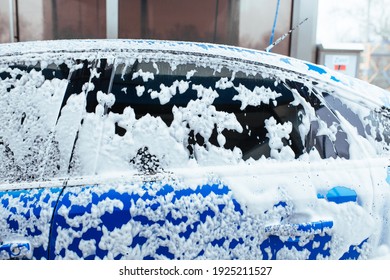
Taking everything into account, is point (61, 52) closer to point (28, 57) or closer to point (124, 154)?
point (28, 57)

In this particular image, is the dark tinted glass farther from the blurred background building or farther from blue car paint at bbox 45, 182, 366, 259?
the blurred background building

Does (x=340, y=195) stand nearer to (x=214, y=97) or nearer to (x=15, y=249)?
(x=214, y=97)

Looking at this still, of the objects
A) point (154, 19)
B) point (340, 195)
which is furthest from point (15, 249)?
point (154, 19)

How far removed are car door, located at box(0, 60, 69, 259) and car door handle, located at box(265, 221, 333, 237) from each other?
78cm

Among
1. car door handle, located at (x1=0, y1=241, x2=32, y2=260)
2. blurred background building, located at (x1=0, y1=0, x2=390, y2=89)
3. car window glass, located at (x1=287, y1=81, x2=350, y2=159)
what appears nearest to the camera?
car door handle, located at (x1=0, y1=241, x2=32, y2=260)

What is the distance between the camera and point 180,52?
174cm

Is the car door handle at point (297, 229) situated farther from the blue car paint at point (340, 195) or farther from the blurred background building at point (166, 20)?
the blurred background building at point (166, 20)

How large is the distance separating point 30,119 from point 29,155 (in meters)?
0.14

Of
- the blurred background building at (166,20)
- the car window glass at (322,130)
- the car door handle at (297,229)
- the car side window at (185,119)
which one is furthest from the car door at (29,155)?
the blurred background building at (166,20)

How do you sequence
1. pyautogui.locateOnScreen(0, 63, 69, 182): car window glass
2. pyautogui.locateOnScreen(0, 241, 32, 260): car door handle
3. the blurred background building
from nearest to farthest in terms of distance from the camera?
1. pyautogui.locateOnScreen(0, 241, 32, 260): car door handle
2. pyautogui.locateOnScreen(0, 63, 69, 182): car window glass
3. the blurred background building

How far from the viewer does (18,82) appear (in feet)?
5.41

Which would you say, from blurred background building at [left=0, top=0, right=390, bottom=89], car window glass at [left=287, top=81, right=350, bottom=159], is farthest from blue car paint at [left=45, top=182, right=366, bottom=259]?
blurred background building at [left=0, top=0, right=390, bottom=89]

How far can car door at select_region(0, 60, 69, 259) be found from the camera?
146 centimetres
